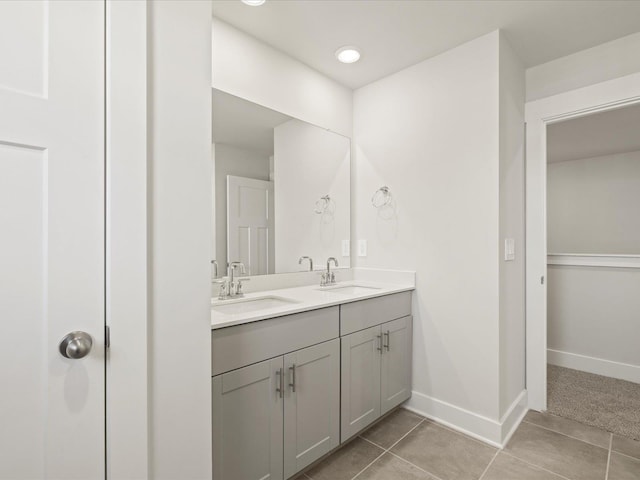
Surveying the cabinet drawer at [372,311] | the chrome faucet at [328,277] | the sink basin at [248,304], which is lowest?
the cabinet drawer at [372,311]

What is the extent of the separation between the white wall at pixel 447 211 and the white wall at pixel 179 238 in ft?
5.60

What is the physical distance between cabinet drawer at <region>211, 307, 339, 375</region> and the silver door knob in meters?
0.50

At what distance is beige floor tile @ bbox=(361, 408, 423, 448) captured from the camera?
1998 mm

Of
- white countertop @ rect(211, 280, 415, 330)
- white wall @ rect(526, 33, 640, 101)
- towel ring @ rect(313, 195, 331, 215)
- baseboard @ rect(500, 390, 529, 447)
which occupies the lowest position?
baseboard @ rect(500, 390, 529, 447)

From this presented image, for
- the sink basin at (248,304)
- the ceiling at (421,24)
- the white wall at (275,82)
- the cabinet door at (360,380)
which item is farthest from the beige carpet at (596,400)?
the white wall at (275,82)

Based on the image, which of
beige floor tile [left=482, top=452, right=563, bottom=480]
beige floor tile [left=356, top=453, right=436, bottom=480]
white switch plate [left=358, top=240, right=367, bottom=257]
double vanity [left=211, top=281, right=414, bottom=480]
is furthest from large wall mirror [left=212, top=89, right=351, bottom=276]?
beige floor tile [left=482, top=452, right=563, bottom=480]

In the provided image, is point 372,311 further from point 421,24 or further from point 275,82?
point 421,24

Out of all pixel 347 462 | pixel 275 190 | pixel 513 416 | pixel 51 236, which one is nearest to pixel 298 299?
pixel 275 190

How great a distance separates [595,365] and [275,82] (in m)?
3.77

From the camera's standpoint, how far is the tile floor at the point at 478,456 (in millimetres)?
1691

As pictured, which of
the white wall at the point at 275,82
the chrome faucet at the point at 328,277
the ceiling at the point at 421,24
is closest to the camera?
the ceiling at the point at 421,24

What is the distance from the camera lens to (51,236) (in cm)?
78

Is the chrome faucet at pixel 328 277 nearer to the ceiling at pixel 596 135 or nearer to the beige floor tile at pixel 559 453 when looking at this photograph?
the beige floor tile at pixel 559 453

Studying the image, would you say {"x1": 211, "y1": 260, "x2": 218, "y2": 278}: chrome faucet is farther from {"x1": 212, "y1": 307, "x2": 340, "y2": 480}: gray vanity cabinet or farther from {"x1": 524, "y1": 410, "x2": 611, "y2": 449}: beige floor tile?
{"x1": 524, "y1": 410, "x2": 611, "y2": 449}: beige floor tile
